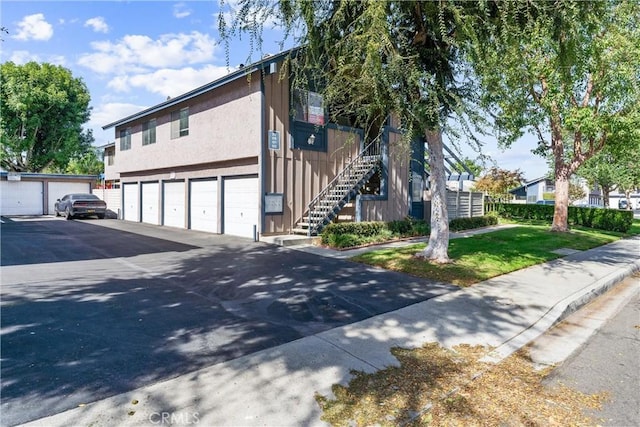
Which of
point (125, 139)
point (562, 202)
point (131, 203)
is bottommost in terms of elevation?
point (131, 203)

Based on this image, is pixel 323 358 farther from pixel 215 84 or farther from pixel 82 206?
pixel 82 206

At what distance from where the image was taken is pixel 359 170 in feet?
46.5

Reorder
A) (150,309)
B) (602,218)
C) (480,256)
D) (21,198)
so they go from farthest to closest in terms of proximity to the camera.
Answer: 1. (21,198)
2. (602,218)
3. (480,256)
4. (150,309)

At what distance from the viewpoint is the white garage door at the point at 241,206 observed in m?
12.5

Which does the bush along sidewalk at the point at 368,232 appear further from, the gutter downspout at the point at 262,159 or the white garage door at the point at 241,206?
the white garage door at the point at 241,206

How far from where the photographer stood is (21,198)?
24.2 meters

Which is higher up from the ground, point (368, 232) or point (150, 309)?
point (368, 232)

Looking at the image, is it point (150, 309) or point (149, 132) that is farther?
point (149, 132)

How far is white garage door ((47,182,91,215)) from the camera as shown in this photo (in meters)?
25.2

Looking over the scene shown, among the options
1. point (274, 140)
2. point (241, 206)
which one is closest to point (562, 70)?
point (274, 140)

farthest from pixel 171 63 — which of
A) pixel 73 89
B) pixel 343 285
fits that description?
pixel 73 89

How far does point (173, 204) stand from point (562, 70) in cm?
1540

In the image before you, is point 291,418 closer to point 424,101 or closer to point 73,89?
point 424,101

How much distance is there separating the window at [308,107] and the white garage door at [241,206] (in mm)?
2912
